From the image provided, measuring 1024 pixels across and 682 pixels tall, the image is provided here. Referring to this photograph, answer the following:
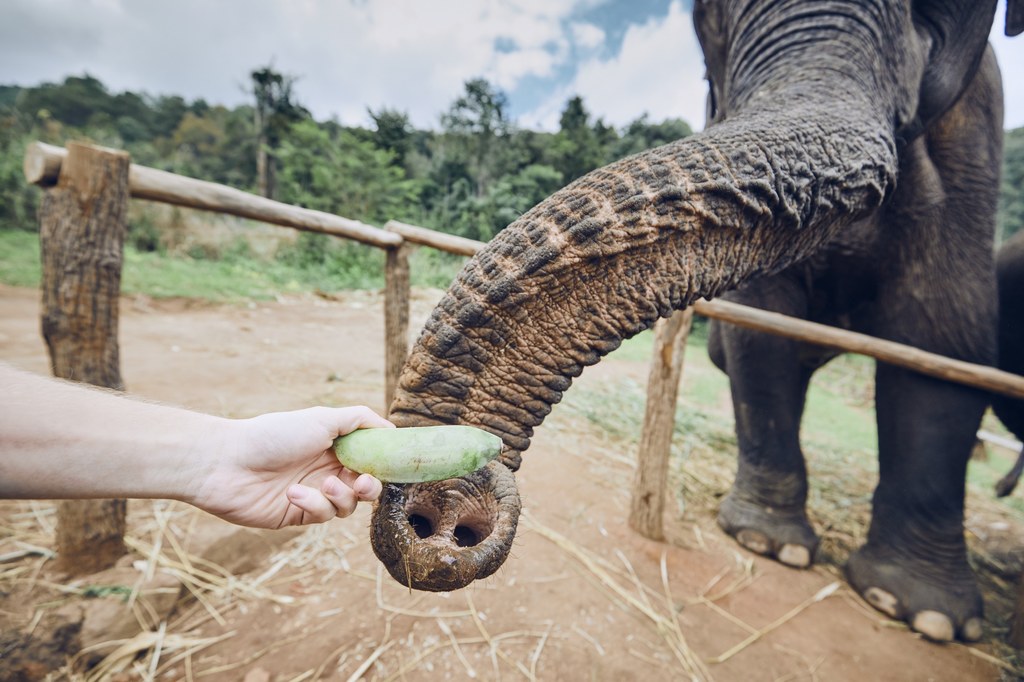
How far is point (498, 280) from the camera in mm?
971

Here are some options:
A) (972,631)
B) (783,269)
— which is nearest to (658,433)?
(783,269)

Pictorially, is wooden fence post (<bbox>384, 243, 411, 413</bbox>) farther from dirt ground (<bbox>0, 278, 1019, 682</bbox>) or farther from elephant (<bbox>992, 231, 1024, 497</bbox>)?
elephant (<bbox>992, 231, 1024, 497</bbox>)

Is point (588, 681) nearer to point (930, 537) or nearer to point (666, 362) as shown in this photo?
point (666, 362)

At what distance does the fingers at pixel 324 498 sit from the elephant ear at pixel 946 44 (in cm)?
281

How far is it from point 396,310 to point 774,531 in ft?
9.00

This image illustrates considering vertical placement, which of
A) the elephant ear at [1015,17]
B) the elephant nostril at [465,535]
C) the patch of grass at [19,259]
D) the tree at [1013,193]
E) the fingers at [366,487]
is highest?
the tree at [1013,193]

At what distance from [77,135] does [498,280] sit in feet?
62.9

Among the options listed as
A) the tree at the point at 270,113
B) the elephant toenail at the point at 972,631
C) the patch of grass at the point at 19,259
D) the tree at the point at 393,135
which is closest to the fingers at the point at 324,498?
the elephant toenail at the point at 972,631

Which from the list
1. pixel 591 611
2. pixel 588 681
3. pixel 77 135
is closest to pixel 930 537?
pixel 591 611

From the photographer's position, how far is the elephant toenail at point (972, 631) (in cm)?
240

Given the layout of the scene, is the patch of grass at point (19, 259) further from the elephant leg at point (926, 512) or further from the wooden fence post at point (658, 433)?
the elephant leg at point (926, 512)

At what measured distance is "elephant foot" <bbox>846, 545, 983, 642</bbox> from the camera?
2414mm

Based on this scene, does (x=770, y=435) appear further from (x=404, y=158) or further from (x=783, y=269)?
(x=404, y=158)

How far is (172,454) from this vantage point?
98cm
